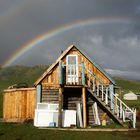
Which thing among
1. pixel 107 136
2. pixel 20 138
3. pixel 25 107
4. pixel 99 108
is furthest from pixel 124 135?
pixel 25 107

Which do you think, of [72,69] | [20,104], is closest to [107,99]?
[72,69]

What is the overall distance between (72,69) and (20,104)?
6088 millimetres

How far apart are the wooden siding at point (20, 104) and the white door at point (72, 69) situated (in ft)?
11.7

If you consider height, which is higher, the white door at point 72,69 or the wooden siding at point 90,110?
the white door at point 72,69

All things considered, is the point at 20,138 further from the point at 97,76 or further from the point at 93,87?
the point at 97,76

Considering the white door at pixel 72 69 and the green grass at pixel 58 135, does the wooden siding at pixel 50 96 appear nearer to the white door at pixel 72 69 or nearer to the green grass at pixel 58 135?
the white door at pixel 72 69

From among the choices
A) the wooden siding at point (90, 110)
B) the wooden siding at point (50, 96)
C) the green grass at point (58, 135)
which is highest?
the wooden siding at point (50, 96)

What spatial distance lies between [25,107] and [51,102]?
125 inches

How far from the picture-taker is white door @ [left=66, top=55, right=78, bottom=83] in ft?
107

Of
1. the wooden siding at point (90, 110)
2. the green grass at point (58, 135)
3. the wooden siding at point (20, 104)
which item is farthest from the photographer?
the wooden siding at point (20, 104)

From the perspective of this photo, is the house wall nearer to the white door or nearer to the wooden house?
the wooden house

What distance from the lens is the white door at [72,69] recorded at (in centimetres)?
3266

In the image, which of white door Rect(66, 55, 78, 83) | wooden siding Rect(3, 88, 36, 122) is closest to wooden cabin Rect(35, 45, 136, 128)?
white door Rect(66, 55, 78, 83)

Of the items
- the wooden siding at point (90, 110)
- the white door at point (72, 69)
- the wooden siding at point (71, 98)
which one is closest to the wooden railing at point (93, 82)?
the white door at point (72, 69)
